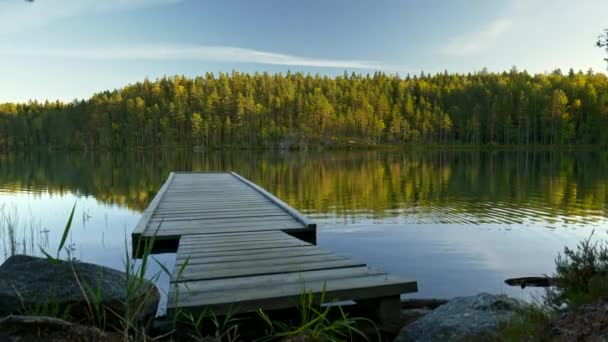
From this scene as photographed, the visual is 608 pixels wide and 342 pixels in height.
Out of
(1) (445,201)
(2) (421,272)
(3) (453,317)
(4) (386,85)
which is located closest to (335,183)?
(1) (445,201)

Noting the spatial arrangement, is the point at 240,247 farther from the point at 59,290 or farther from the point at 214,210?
the point at 214,210

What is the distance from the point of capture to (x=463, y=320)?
4453 mm

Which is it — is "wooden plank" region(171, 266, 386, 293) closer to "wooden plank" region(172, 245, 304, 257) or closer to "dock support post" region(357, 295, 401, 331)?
"dock support post" region(357, 295, 401, 331)

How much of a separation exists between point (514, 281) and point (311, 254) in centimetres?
368

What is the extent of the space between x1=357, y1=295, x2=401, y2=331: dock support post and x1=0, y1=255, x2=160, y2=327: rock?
7.88 feet

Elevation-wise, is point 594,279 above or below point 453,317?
above

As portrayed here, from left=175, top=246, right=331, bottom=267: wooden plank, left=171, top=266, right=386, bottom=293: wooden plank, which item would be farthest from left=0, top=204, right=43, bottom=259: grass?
left=171, top=266, right=386, bottom=293: wooden plank

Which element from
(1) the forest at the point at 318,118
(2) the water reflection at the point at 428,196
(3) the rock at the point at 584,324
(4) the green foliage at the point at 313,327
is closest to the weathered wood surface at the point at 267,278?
(4) the green foliage at the point at 313,327

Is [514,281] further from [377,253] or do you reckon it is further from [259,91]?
[259,91]

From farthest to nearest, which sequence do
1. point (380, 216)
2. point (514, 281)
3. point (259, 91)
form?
1. point (259, 91)
2. point (380, 216)
3. point (514, 281)

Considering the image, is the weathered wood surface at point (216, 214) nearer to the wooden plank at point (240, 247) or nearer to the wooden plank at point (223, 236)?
the wooden plank at point (223, 236)

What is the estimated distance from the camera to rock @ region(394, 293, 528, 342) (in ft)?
14.0

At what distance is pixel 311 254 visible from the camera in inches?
252

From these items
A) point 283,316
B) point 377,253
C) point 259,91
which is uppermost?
point 259,91
